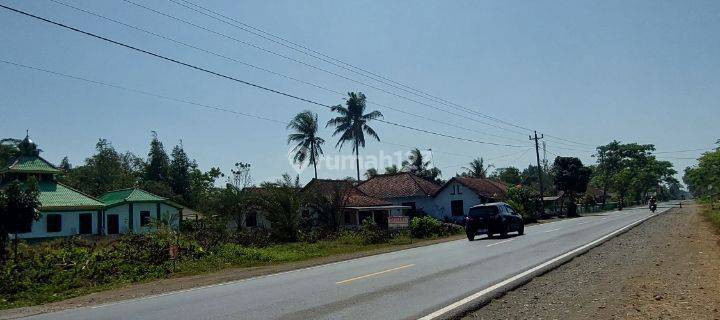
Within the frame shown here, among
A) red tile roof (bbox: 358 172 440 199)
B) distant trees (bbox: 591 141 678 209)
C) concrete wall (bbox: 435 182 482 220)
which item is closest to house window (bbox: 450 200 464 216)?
concrete wall (bbox: 435 182 482 220)

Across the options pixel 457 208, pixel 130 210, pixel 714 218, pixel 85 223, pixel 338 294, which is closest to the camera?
pixel 338 294

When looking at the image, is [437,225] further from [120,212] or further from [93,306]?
[120,212]

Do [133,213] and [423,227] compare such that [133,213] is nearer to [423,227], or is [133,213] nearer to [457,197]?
[423,227]

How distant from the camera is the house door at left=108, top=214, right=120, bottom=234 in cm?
4584

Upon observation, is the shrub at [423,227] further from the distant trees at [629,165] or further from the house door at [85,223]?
the distant trees at [629,165]

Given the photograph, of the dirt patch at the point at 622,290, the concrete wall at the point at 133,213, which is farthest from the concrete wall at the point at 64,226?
the dirt patch at the point at 622,290

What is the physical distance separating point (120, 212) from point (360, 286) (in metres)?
40.8

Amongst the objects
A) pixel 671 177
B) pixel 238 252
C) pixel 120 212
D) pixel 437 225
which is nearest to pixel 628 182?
pixel 671 177

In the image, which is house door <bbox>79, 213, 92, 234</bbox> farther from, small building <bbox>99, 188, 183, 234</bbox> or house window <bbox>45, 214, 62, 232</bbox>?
house window <bbox>45, 214, 62, 232</bbox>

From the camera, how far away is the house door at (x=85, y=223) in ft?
143

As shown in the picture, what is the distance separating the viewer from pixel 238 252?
2220cm

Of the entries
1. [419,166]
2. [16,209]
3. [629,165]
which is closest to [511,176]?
[629,165]

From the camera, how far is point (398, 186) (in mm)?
56062

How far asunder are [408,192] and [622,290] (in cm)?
4459
